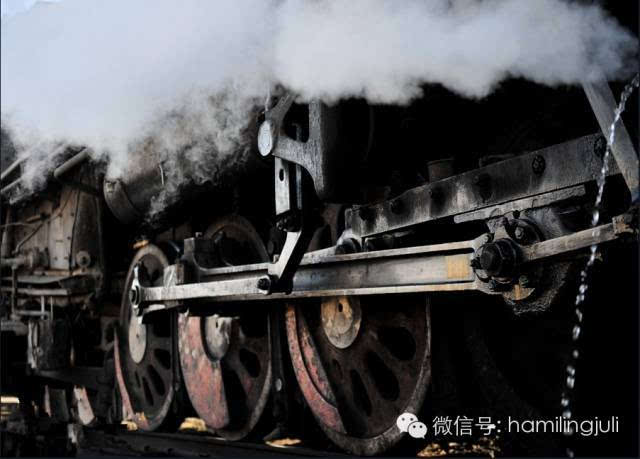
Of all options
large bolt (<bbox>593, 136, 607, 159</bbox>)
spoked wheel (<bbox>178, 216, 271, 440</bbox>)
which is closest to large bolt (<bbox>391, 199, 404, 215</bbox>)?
large bolt (<bbox>593, 136, 607, 159</bbox>)

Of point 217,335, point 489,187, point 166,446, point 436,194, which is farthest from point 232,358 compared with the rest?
point 489,187

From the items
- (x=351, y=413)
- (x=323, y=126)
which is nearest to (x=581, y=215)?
(x=323, y=126)

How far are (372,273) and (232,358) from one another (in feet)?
5.12

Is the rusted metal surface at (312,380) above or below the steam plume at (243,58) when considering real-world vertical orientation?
below

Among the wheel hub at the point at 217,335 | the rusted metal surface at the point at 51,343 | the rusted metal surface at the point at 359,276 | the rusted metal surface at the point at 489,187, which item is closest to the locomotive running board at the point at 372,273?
the rusted metal surface at the point at 359,276

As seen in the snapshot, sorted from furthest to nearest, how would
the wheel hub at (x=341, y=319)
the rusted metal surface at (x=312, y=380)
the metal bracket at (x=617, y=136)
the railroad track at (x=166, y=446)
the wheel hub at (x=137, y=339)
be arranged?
the wheel hub at (x=137, y=339), the railroad track at (x=166, y=446), the rusted metal surface at (x=312, y=380), the wheel hub at (x=341, y=319), the metal bracket at (x=617, y=136)

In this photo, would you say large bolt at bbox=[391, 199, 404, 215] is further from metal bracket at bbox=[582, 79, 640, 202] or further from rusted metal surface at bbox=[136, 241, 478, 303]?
metal bracket at bbox=[582, 79, 640, 202]

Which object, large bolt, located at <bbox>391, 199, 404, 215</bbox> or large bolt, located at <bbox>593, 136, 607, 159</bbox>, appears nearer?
large bolt, located at <bbox>593, 136, 607, 159</bbox>

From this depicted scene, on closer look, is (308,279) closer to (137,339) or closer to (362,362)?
(362,362)

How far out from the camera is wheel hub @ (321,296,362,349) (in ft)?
11.5

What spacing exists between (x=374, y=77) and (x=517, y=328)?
116 cm

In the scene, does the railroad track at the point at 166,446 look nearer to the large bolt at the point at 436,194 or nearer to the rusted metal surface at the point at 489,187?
the rusted metal surface at the point at 489,187

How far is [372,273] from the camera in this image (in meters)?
2.96

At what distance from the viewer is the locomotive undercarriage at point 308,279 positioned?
7.94 ft
